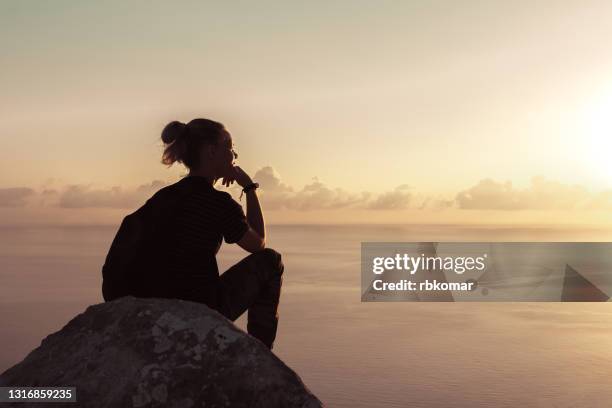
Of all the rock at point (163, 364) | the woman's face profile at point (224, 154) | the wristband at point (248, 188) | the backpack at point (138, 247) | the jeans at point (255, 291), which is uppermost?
the woman's face profile at point (224, 154)

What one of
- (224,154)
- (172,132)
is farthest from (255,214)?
(172,132)

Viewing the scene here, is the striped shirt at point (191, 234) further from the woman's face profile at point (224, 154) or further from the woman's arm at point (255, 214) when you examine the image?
the woman's arm at point (255, 214)

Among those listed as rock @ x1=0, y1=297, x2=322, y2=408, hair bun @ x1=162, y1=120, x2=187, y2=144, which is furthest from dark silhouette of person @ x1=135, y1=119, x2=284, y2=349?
rock @ x1=0, y1=297, x2=322, y2=408

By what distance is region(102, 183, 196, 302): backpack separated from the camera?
4.99m

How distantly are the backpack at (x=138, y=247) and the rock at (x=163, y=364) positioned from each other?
0.73ft

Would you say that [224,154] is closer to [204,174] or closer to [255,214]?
[204,174]

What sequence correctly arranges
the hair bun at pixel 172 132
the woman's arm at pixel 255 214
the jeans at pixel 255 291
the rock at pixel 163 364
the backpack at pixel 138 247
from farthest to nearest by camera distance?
the woman's arm at pixel 255 214 → the jeans at pixel 255 291 → the hair bun at pixel 172 132 → the backpack at pixel 138 247 → the rock at pixel 163 364

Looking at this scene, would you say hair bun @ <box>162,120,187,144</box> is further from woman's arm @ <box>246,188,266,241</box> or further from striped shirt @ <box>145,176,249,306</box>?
woman's arm @ <box>246,188,266,241</box>

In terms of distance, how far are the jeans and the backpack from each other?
57cm

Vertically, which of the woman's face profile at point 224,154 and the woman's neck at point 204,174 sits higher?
the woman's face profile at point 224,154

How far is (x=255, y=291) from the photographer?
5523 millimetres

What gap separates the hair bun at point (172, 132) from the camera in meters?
5.20

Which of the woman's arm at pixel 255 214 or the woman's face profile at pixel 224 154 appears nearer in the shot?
the woman's face profile at pixel 224 154

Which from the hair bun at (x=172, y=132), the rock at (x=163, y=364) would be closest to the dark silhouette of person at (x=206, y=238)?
the hair bun at (x=172, y=132)
